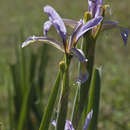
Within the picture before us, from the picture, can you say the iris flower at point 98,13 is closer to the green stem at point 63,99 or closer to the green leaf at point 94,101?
the green stem at point 63,99

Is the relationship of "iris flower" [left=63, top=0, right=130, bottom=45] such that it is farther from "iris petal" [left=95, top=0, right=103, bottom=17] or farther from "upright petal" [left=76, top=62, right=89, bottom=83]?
"upright petal" [left=76, top=62, right=89, bottom=83]

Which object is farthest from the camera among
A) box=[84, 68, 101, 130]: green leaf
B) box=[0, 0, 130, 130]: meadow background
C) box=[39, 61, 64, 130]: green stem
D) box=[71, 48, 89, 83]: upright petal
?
box=[0, 0, 130, 130]: meadow background

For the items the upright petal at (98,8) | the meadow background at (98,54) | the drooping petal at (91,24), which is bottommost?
the meadow background at (98,54)

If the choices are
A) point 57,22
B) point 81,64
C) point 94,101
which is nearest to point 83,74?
point 81,64

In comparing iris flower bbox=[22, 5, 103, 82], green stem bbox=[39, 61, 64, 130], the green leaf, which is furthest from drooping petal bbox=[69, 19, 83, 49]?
the green leaf

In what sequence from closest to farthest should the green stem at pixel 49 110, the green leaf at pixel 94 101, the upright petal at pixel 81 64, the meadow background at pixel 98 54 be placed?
the upright petal at pixel 81 64 → the green stem at pixel 49 110 → the green leaf at pixel 94 101 → the meadow background at pixel 98 54

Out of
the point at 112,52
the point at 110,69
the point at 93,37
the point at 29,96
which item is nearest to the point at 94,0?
the point at 93,37

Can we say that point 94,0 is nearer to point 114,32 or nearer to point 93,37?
point 93,37

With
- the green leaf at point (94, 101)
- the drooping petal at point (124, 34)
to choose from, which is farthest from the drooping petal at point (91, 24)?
the green leaf at point (94, 101)

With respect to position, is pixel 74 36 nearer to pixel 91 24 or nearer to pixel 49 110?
pixel 91 24

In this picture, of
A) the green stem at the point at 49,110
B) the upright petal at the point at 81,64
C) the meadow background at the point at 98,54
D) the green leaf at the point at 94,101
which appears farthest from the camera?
the meadow background at the point at 98,54
